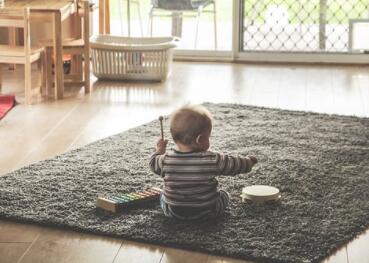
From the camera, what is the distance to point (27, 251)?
8.93ft

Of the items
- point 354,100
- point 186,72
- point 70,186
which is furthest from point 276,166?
point 186,72

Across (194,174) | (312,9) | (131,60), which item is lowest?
(194,174)

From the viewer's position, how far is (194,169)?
114 inches

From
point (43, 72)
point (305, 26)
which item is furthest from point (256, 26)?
point (43, 72)

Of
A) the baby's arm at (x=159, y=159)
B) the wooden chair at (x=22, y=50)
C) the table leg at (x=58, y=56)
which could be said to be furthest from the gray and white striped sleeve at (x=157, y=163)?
the table leg at (x=58, y=56)

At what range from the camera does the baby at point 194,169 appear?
287 cm

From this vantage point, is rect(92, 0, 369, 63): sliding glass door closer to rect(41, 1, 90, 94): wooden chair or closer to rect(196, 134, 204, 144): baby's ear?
rect(41, 1, 90, 94): wooden chair

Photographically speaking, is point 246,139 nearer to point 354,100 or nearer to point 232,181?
point 232,181

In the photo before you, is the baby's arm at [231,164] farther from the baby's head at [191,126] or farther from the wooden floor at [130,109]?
the wooden floor at [130,109]

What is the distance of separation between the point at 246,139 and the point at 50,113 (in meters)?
1.28

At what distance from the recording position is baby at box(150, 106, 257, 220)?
2.87 m

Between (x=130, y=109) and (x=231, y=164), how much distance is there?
1.87 metres

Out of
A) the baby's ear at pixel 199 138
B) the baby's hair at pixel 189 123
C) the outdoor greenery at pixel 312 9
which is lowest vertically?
the baby's ear at pixel 199 138

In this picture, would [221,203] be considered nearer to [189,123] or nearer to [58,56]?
[189,123]
